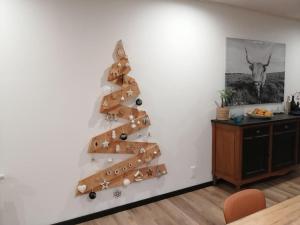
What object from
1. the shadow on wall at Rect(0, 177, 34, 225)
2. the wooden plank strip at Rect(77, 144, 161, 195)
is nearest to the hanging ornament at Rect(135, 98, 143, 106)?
the wooden plank strip at Rect(77, 144, 161, 195)

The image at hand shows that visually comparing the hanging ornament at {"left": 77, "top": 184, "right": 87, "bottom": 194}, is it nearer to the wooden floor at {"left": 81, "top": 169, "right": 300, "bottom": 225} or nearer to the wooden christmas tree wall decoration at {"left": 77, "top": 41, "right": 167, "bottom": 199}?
the wooden christmas tree wall decoration at {"left": 77, "top": 41, "right": 167, "bottom": 199}

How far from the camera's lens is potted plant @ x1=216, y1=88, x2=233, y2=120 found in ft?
10.8

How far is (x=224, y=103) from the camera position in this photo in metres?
3.40

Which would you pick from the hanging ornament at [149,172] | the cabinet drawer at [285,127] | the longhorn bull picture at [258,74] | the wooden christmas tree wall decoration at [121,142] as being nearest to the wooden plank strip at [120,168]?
the wooden christmas tree wall decoration at [121,142]

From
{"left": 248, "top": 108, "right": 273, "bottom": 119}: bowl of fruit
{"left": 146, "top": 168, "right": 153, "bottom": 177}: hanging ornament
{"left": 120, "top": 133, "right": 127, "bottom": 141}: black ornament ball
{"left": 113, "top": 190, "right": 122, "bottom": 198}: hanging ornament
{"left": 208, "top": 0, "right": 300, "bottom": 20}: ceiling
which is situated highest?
{"left": 208, "top": 0, "right": 300, "bottom": 20}: ceiling

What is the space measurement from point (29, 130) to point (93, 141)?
24.4 inches

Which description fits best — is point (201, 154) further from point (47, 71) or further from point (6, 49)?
point (6, 49)

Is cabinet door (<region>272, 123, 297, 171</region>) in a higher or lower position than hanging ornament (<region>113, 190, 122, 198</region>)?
higher

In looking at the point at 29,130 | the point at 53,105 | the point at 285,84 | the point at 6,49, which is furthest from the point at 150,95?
the point at 285,84

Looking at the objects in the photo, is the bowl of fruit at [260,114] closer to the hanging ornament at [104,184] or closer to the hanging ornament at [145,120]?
the hanging ornament at [145,120]

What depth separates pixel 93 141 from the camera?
2.53 metres

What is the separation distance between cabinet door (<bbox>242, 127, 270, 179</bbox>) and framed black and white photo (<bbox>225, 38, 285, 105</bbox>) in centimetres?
55

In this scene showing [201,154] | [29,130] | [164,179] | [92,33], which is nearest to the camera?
[29,130]

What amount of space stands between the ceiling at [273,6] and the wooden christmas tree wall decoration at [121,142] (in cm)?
170
